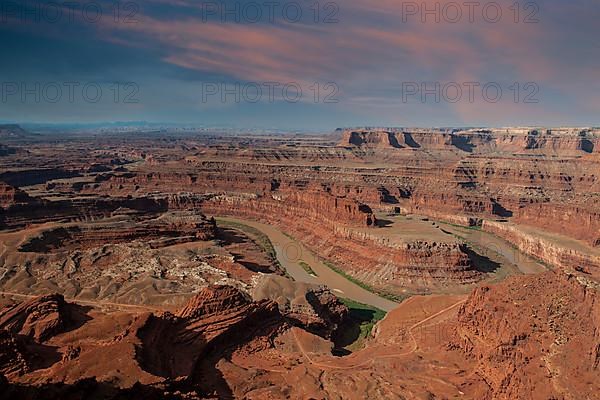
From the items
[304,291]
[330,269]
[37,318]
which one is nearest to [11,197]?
[330,269]

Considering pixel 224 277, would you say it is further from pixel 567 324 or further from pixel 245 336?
pixel 567 324

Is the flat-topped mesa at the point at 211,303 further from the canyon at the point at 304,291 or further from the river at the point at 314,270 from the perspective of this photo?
the river at the point at 314,270

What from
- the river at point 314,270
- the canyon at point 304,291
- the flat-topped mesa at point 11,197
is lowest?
the river at point 314,270

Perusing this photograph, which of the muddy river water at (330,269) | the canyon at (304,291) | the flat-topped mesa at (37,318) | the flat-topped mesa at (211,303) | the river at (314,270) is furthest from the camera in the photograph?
the muddy river water at (330,269)

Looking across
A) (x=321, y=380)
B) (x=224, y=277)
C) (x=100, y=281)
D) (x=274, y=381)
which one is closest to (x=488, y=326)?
(x=321, y=380)

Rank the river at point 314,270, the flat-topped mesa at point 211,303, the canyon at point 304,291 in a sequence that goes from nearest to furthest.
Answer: the canyon at point 304,291, the flat-topped mesa at point 211,303, the river at point 314,270

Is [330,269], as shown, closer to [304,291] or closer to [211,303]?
[304,291]

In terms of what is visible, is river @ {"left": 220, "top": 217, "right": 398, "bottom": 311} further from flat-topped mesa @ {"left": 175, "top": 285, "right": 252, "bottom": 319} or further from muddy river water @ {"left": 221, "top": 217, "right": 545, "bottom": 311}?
flat-topped mesa @ {"left": 175, "top": 285, "right": 252, "bottom": 319}

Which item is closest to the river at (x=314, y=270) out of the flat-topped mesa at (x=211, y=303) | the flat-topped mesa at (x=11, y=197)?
the flat-topped mesa at (x=211, y=303)

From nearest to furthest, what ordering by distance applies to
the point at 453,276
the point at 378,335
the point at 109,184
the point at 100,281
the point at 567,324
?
the point at 567,324, the point at 378,335, the point at 100,281, the point at 453,276, the point at 109,184
